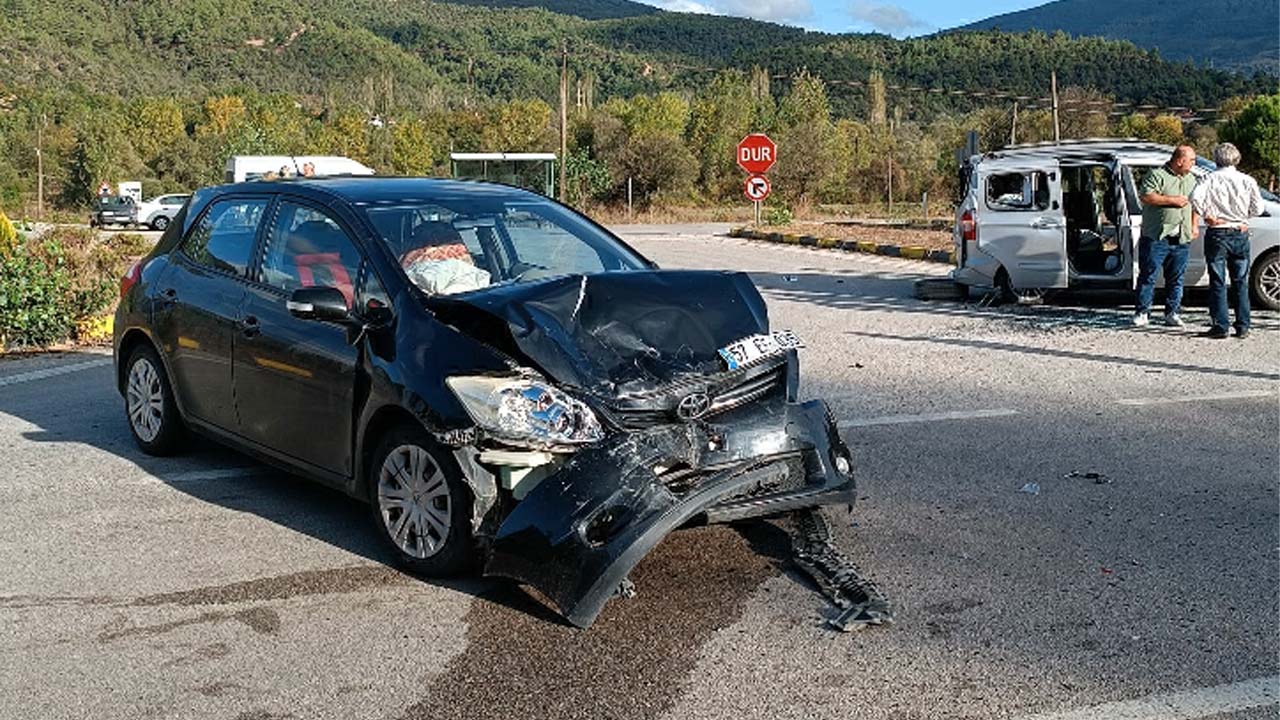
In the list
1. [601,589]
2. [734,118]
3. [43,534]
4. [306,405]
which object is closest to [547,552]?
[601,589]

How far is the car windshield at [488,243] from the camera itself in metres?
5.92

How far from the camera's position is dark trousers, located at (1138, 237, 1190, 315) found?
484 inches

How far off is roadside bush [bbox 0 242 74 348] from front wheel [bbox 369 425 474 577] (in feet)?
26.6

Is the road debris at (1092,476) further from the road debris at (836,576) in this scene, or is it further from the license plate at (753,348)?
the license plate at (753,348)

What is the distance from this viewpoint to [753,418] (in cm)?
527

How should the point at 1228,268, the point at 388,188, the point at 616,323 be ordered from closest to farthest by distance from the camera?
the point at 616,323 < the point at 388,188 < the point at 1228,268

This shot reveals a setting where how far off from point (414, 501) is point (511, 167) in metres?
46.8

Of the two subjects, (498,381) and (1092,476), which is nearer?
(498,381)

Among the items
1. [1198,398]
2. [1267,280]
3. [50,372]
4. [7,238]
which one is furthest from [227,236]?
[1267,280]

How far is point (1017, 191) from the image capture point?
556 inches

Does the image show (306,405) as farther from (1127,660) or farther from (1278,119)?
(1278,119)

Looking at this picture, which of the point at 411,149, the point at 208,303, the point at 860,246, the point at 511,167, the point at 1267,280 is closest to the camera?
the point at 208,303

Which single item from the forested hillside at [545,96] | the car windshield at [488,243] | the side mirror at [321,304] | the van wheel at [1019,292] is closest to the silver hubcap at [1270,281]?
the van wheel at [1019,292]

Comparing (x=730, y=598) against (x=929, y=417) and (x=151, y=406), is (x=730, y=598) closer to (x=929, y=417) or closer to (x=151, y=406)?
(x=929, y=417)
